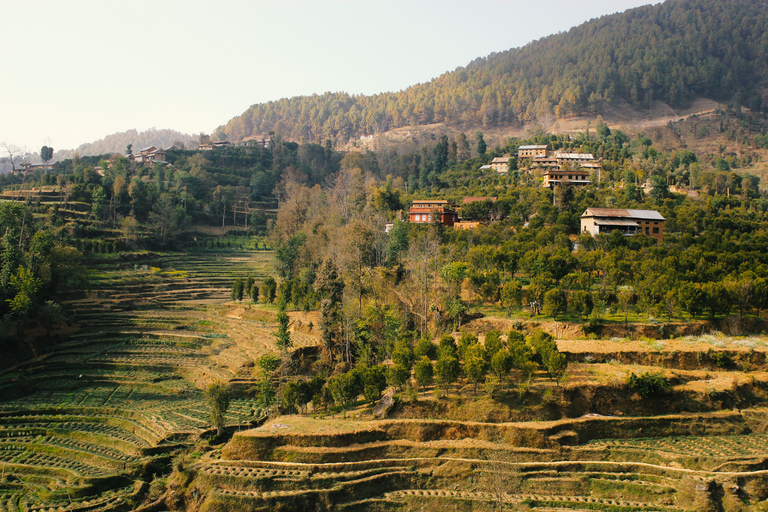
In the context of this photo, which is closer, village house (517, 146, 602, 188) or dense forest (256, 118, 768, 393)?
dense forest (256, 118, 768, 393)

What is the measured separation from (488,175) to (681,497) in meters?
62.4

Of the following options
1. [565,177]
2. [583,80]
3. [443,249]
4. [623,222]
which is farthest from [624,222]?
[583,80]

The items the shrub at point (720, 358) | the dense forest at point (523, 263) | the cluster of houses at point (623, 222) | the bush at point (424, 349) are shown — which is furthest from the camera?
the cluster of houses at point (623, 222)

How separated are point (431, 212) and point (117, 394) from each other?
36.4 m

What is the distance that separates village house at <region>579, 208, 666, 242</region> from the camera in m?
48.5

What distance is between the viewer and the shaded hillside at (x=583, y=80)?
144 meters

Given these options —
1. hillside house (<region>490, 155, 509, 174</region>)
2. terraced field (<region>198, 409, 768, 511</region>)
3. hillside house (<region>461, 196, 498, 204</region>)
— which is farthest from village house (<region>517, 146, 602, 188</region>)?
terraced field (<region>198, 409, 768, 511</region>)

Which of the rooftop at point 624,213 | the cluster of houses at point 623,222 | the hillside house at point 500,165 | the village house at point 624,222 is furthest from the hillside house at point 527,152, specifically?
the village house at point 624,222

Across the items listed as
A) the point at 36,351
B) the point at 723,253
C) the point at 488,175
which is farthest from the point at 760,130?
the point at 36,351

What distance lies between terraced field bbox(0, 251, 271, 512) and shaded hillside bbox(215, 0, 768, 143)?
114 m

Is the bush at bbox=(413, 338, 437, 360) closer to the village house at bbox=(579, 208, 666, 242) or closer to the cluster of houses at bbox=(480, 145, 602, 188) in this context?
the village house at bbox=(579, 208, 666, 242)

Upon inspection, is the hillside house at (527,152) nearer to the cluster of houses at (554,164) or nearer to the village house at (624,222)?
the cluster of houses at (554,164)

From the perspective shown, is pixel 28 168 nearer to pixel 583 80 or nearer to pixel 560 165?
pixel 560 165

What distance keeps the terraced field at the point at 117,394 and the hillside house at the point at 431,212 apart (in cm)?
2306
